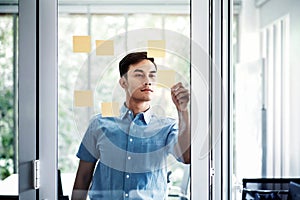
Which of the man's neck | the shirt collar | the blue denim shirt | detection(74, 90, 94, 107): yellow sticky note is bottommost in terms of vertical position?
the blue denim shirt

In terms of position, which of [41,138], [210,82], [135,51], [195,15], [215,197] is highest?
[195,15]

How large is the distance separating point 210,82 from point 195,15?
0.91 ft

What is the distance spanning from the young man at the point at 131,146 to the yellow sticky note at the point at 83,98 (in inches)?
3.1

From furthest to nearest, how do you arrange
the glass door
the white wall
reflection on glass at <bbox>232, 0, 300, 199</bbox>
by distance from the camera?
reflection on glass at <bbox>232, 0, 300, 199</bbox>, the white wall, the glass door

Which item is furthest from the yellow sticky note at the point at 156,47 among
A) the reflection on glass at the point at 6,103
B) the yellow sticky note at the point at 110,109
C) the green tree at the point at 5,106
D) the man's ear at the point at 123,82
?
the green tree at the point at 5,106

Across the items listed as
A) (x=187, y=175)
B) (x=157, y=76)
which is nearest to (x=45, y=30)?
(x=157, y=76)

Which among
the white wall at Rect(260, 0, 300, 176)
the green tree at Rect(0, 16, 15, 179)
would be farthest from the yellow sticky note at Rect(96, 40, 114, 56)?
the white wall at Rect(260, 0, 300, 176)

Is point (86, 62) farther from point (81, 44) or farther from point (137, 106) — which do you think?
point (137, 106)

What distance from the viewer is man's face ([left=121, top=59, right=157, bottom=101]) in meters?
1.76

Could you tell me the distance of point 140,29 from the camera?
175 cm

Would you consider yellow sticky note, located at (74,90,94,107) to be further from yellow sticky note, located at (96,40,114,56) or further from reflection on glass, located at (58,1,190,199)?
yellow sticky note, located at (96,40,114,56)

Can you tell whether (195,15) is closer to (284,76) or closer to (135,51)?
(135,51)

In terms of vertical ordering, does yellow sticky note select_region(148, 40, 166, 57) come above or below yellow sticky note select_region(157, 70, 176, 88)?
above

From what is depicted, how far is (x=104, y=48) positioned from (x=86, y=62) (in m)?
0.09
